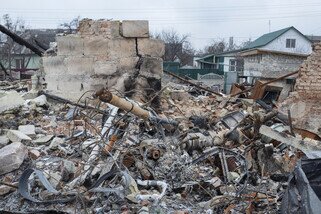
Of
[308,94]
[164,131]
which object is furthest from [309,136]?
[308,94]

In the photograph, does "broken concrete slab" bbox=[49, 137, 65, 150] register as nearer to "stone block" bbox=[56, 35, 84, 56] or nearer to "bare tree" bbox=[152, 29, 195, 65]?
"stone block" bbox=[56, 35, 84, 56]

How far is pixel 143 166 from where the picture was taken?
4.18 metres

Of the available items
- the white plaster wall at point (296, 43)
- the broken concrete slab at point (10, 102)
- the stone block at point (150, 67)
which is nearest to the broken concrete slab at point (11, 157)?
the broken concrete slab at point (10, 102)

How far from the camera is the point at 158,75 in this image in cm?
A: 723

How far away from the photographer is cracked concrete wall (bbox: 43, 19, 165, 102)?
698cm

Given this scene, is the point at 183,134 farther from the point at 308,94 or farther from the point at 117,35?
the point at 308,94

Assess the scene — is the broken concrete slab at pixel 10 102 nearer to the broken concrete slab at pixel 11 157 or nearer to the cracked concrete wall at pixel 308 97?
the broken concrete slab at pixel 11 157

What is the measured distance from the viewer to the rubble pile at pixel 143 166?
368 centimetres

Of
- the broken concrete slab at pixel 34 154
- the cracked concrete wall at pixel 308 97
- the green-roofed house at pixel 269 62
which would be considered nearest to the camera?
the broken concrete slab at pixel 34 154

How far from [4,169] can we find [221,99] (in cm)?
643

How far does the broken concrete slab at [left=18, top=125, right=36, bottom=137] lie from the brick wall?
20.6 feet

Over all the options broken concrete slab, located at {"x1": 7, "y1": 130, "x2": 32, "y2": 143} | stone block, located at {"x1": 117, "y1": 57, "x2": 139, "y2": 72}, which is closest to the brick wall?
stone block, located at {"x1": 117, "y1": 57, "x2": 139, "y2": 72}

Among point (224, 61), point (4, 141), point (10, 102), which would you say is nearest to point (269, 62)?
point (224, 61)

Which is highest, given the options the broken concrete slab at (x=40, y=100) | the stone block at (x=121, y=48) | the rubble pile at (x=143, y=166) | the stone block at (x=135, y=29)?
the stone block at (x=135, y=29)
